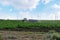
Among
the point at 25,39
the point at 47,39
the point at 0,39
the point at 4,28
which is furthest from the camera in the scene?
the point at 4,28

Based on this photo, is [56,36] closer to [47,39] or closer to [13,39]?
[47,39]

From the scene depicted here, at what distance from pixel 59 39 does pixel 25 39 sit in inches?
298

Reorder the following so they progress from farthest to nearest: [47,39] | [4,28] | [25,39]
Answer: [4,28], [25,39], [47,39]

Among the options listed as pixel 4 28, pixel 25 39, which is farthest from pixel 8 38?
pixel 4 28

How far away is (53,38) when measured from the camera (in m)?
25.6

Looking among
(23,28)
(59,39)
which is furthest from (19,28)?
(59,39)

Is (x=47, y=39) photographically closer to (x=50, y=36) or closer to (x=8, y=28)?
(x=50, y=36)

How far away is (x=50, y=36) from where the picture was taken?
1021 inches

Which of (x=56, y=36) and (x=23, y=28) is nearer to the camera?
(x=56, y=36)

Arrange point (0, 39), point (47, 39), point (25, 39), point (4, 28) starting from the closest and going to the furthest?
point (47, 39)
point (0, 39)
point (25, 39)
point (4, 28)

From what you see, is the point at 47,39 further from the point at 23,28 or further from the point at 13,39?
the point at 23,28

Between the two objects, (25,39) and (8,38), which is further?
(25,39)

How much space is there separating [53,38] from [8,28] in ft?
97.7

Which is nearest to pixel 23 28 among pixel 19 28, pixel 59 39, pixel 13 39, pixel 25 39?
pixel 19 28
